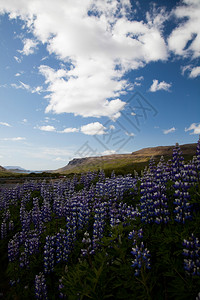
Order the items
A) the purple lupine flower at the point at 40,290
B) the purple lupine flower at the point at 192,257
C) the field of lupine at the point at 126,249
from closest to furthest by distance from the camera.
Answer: the purple lupine flower at the point at 192,257
the field of lupine at the point at 126,249
the purple lupine flower at the point at 40,290

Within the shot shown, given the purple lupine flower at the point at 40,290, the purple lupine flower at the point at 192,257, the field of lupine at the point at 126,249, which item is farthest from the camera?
the purple lupine flower at the point at 40,290

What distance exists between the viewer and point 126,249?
365cm

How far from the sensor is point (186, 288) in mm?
2910

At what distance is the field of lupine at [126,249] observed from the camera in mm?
3164

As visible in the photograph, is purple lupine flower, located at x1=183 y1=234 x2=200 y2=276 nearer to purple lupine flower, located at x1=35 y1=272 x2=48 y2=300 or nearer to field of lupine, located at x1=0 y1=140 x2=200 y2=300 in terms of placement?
field of lupine, located at x1=0 y1=140 x2=200 y2=300

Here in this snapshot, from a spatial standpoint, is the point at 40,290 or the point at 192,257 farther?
the point at 40,290

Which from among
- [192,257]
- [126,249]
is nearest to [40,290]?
[126,249]

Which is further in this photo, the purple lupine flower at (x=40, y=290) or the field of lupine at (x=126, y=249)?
the purple lupine flower at (x=40, y=290)

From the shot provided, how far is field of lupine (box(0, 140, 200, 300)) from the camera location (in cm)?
316

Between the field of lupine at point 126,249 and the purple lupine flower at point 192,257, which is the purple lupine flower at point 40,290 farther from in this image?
the purple lupine flower at point 192,257

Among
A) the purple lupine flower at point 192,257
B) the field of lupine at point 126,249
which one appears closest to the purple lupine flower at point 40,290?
the field of lupine at point 126,249

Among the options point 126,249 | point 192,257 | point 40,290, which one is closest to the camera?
point 192,257

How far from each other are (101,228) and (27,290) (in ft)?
9.00

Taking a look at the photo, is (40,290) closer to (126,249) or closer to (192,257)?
(126,249)
